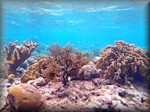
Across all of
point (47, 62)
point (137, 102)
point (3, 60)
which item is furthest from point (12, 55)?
point (137, 102)

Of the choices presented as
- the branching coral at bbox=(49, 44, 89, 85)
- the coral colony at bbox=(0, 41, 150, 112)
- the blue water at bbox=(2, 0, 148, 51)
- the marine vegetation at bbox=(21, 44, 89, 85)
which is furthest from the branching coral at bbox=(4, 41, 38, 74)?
the branching coral at bbox=(49, 44, 89, 85)

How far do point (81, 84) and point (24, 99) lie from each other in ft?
4.38

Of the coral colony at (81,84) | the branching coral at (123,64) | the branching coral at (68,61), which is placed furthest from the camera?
the branching coral at (123,64)

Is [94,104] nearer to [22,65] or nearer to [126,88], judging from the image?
[126,88]

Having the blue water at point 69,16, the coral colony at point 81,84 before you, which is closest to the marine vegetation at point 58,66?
the coral colony at point 81,84

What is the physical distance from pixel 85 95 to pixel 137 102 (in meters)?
1.07

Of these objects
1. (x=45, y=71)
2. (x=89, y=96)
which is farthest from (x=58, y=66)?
(x=89, y=96)

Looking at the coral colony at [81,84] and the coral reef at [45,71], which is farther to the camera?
the coral reef at [45,71]

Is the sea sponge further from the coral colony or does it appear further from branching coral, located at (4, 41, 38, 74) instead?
→ branching coral, located at (4, 41, 38, 74)

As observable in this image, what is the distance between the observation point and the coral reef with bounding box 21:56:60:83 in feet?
14.8

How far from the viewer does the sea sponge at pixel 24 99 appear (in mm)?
3668

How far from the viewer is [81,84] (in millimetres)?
4516

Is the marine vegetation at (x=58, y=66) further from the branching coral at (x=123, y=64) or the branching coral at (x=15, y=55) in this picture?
the branching coral at (x=15, y=55)

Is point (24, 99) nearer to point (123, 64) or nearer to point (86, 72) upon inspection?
point (86, 72)
